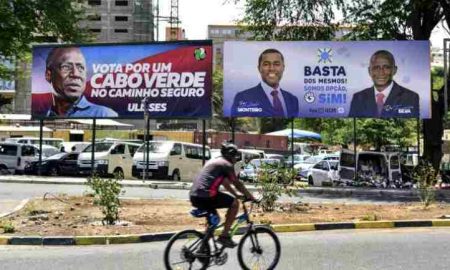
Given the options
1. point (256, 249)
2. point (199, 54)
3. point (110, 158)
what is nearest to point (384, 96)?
point (199, 54)

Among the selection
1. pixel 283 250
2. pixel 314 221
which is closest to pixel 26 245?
pixel 283 250

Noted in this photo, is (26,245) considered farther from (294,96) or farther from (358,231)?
(294,96)

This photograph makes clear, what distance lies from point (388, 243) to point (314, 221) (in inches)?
113

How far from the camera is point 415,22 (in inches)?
1112

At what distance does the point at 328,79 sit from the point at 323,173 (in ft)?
21.5

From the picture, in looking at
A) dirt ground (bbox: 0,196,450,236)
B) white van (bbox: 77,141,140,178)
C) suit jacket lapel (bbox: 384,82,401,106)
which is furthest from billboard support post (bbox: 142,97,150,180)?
suit jacket lapel (bbox: 384,82,401,106)

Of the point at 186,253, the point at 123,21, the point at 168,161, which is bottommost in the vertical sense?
the point at 186,253

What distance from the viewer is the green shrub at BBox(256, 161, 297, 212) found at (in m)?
15.2

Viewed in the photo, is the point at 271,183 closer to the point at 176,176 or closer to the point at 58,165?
the point at 176,176

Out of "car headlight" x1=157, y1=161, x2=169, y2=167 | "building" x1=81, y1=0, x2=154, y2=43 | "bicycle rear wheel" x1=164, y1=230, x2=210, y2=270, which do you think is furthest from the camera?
"building" x1=81, y1=0, x2=154, y2=43

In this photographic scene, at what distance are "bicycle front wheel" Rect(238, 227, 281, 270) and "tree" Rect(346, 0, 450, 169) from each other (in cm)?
1960

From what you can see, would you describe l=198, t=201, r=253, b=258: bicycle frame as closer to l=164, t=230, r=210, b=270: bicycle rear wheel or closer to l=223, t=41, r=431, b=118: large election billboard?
l=164, t=230, r=210, b=270: bicycle rear wheel

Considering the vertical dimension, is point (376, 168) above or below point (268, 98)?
below

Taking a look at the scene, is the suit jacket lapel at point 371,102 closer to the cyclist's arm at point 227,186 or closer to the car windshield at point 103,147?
the car windshield at point 103,147
